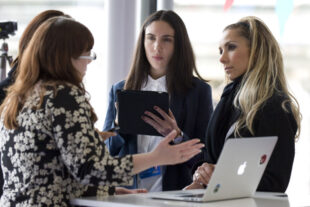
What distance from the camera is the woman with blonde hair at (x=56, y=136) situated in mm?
1961

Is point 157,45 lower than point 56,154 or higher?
higher

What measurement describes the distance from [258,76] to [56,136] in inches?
48.5

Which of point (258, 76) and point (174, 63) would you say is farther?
point (174, 63)

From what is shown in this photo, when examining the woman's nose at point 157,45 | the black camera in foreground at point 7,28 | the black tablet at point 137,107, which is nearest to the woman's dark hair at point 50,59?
the black tablet at point 137,107

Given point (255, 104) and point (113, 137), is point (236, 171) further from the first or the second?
point (113, 137)

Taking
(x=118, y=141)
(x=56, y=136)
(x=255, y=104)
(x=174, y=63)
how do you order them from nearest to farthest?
1. (x=56, y=136)
2. (x=255, y=104)
3. (x=118, y=141)
4. (x=174, y=63)

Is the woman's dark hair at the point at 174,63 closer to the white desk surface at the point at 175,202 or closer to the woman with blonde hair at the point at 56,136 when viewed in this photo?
the white desk surface at the point at 175,202

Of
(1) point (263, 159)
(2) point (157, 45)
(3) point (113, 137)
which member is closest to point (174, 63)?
(2) point (157, 45)

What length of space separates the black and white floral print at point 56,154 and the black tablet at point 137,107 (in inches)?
26.8

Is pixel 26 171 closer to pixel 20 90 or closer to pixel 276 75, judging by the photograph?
pixel 20 90

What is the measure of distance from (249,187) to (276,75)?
74 cm

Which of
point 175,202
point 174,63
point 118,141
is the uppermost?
point 174,63

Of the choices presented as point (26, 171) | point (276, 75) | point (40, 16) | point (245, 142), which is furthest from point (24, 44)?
point (276, 75)

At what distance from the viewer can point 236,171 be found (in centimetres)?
220
